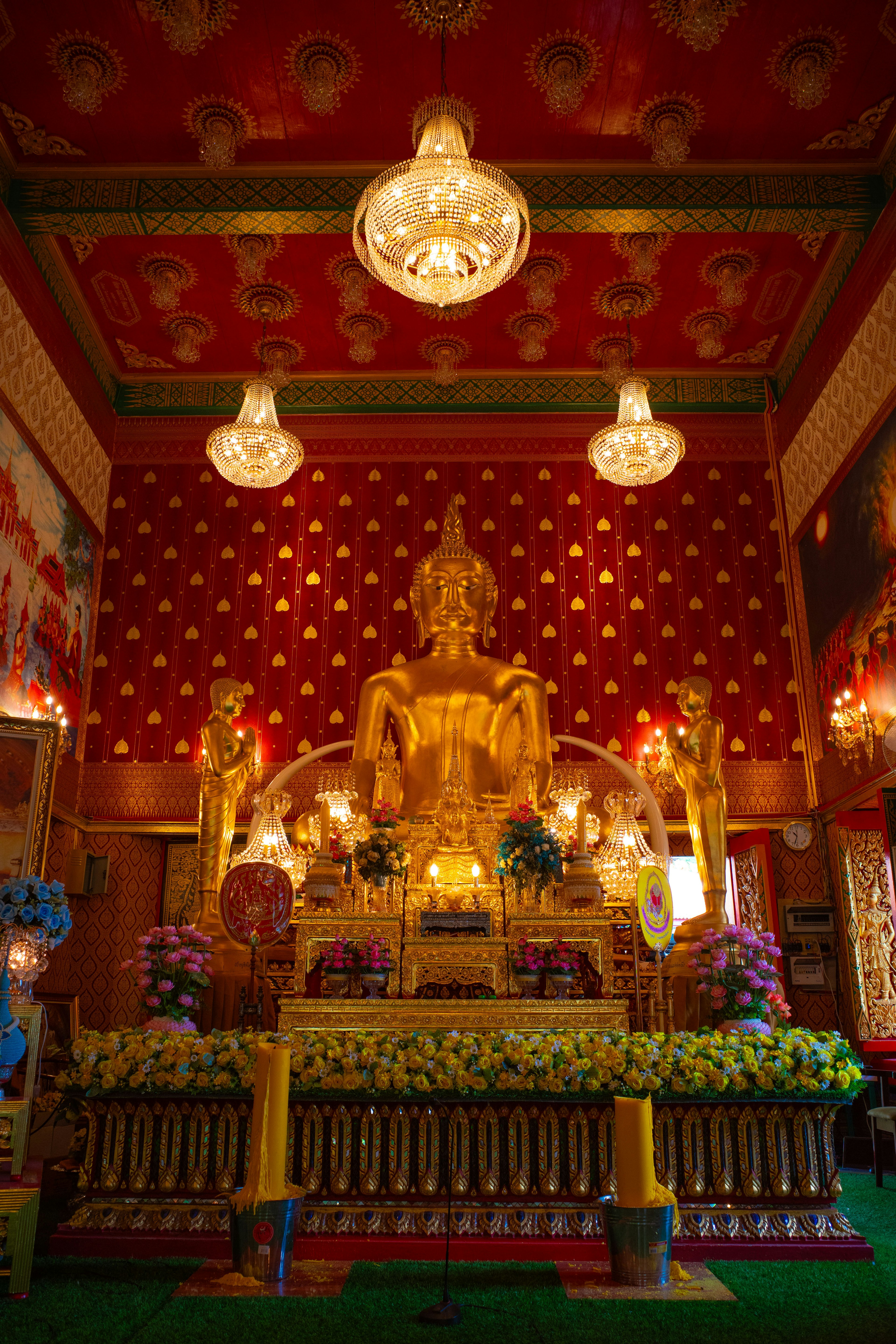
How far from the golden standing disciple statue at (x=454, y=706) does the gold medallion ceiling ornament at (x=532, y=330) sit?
77.9 inches

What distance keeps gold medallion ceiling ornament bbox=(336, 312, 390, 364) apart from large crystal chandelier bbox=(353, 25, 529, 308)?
140 inches

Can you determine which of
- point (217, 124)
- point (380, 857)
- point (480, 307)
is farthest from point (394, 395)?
point (380, 857)

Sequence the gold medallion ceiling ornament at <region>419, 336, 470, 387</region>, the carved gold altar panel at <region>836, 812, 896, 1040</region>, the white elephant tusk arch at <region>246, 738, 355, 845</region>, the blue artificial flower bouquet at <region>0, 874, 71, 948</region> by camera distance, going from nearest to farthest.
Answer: the blue artificial flower bouquet at <region>0, 874, 71, 948</region>, the carved gold altar panel at <region>836, 812, 896, 1040</region>, the white elephant tusk arch at <region>246, 738, 355, 845</region>, the gold medallion ceiling ornament at <region>419, 336, 470, 387</region>

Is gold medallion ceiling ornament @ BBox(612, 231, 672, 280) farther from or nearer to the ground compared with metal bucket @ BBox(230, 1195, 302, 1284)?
farther from the ground

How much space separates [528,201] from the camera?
7.23 m

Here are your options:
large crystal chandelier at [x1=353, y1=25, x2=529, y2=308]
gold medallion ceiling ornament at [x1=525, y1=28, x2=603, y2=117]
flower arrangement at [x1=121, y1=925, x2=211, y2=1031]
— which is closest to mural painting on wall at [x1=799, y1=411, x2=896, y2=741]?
gold medallion ceiling ornament at [x1=525, y1=28, x2=603, y2=117]

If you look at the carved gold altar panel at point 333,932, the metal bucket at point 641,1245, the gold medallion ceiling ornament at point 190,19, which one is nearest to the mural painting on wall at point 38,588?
the gold medallion ceiling ornament at point 190,19

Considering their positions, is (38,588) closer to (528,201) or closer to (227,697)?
(227,697)

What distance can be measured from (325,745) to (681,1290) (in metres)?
6.10

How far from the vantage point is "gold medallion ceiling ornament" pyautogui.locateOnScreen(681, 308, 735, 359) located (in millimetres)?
8891

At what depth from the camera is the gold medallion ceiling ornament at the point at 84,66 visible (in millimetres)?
6363

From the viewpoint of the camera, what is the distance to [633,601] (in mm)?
9203

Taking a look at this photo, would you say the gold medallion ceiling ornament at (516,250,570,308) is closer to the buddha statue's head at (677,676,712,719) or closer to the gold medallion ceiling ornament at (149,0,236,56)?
the gold medallion ceiling ornament at (149,0,236,56)

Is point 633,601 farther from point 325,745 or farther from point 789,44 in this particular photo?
point 789,44
